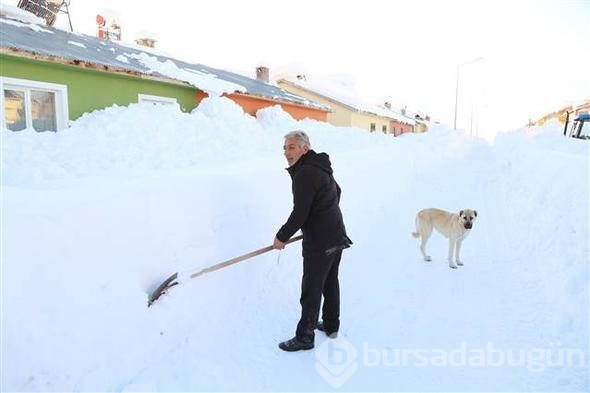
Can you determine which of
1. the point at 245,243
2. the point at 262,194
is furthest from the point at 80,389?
the point at 262,194

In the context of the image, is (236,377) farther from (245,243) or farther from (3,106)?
(3,106)

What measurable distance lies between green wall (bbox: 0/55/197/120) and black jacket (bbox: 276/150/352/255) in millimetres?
6425

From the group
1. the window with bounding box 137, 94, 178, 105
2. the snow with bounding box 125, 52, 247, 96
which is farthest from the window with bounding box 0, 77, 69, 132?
the snow with bounding box 125, 52, 247, 96

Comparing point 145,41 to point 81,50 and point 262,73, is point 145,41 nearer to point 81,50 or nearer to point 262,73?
point 262,73

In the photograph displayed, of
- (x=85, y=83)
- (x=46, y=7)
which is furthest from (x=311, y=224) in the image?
(x=46, y=7)

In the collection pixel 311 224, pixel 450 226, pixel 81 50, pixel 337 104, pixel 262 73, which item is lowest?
pixel 450 226

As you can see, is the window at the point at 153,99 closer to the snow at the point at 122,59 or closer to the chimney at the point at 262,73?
the snow at the point at 122,59

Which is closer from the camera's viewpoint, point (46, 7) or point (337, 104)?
point (46, 7)

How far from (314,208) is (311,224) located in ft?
0.46

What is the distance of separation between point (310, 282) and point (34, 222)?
83.1 inches

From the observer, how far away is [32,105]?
7.67 m

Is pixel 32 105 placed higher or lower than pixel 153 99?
lower


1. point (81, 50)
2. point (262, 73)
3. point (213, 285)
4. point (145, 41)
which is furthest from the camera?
point (262, 73)

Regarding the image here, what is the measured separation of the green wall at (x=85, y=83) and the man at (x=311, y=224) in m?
6.32
